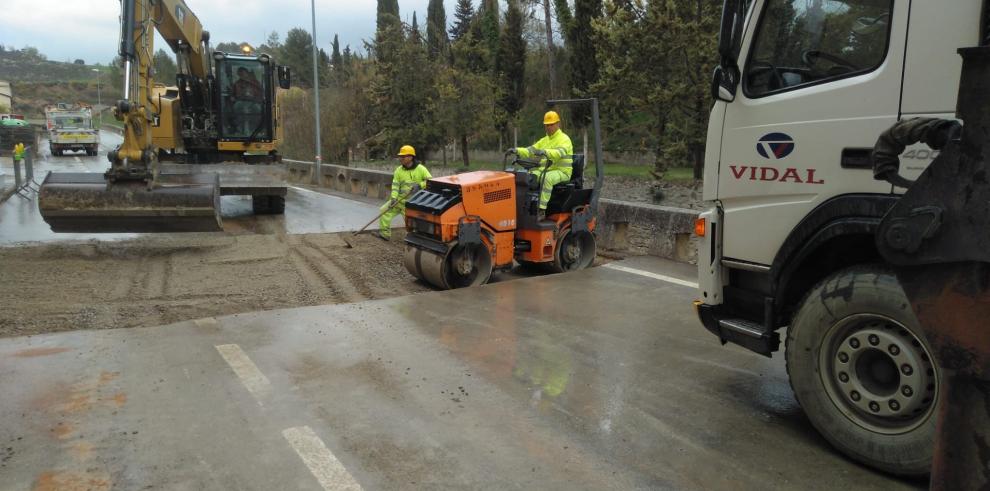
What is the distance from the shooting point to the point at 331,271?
8500 mm

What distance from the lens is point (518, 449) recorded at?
3.70m

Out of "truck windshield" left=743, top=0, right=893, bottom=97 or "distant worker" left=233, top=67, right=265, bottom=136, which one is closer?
"truck windshield" left=743, top=0, right=893, bottom=97

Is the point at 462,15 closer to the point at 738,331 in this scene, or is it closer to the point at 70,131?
the point at 70,131

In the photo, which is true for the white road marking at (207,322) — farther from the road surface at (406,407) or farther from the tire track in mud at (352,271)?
the tire track in mud at (352,271)

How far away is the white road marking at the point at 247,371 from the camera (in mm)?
4422

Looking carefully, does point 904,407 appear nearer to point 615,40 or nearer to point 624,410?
point 624,410

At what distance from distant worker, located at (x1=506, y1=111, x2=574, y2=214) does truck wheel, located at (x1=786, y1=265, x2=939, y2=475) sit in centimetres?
457

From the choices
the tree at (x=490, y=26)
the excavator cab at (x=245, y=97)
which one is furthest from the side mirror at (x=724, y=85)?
the tree at (x=490, y=26)

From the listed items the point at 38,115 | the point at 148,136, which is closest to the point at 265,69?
the point at 148,136

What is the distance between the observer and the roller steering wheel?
11.8 ft

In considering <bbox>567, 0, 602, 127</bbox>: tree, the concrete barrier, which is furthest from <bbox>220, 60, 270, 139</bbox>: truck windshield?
<bbox>567, 0, 602, 127</bbox>: tree

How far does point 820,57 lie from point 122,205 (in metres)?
8.36

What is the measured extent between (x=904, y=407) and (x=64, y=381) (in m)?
5.04

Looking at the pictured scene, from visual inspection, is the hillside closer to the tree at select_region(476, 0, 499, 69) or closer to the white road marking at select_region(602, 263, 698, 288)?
the tree at select_region(476, 0, 499, 69)
